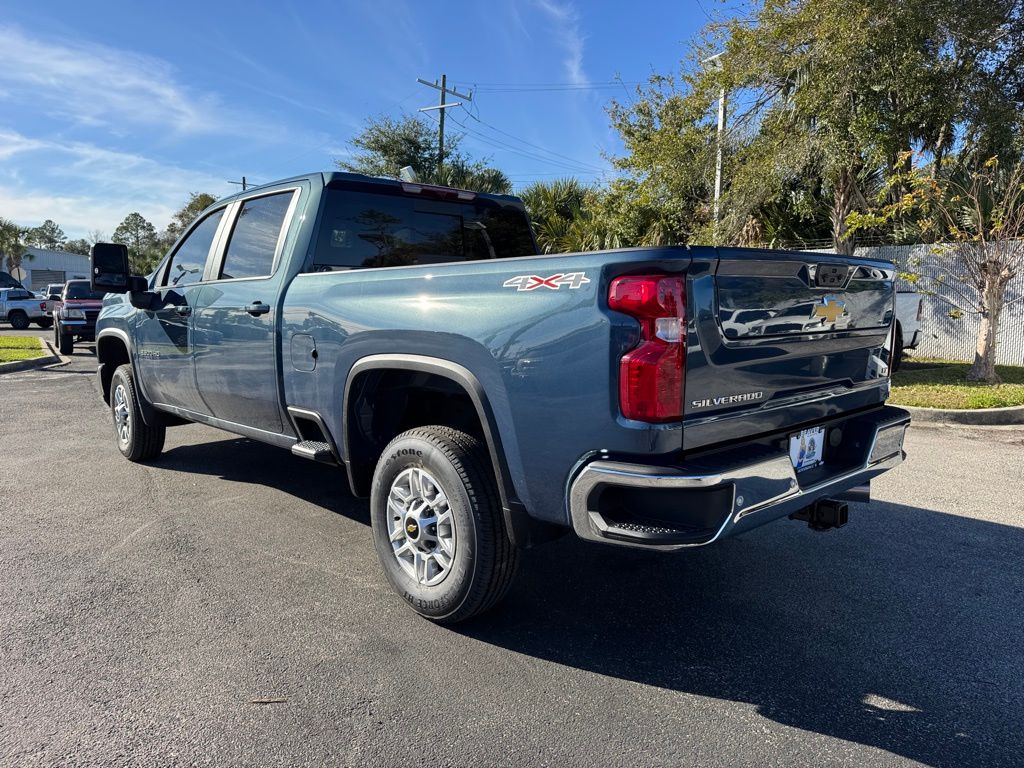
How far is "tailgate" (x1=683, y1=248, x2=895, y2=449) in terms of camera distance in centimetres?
246

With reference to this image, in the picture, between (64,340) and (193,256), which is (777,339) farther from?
(64,340)

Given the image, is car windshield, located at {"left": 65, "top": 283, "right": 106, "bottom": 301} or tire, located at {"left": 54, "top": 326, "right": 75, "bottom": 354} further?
car windshield, located at {"left": 65, "top": 283, "right": 106, "bottom": 301}

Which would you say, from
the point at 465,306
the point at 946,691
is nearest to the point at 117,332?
the point at 465,306

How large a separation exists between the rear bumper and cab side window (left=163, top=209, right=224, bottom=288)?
11.3 ft

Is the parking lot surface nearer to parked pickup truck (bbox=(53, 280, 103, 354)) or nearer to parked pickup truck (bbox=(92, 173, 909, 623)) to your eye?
parked pickup truck (bbox=(92, 173, 909, 623))

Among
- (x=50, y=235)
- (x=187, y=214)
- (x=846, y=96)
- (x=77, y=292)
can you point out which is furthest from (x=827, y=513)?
(x=50, y=235)

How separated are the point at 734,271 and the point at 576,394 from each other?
2.31 feet

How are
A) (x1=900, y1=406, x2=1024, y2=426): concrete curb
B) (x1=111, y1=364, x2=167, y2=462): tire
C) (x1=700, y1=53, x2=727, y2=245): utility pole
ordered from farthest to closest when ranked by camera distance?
(x1=700, y1=53, x2=727, y2=245): utility pole, (x1=900, y1=406, x2=1024, y2=426): concrete curb, (x1=111, y1=364, x2=167, y2=462): tire

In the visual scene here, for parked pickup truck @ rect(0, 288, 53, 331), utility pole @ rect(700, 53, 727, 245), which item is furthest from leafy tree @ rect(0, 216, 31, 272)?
utility pole @ rect(700, 53, 727, 245)

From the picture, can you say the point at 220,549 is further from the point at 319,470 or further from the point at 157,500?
the point at 319,470

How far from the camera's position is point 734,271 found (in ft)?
8.29

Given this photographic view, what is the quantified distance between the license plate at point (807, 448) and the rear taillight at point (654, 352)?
30.3 inches

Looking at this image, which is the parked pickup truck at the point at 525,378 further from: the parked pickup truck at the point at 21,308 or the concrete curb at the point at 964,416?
the parked pickup truck at the point at 21,308

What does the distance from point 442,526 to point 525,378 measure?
2.80 ft
